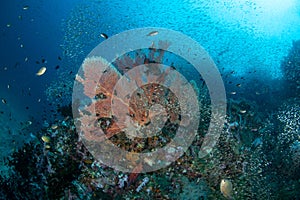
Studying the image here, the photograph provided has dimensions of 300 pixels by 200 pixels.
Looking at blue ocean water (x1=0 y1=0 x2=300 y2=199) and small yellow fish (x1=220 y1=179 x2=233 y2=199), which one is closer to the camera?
small yellow fish (x1=220 y1=179 x2=233 y2=199)

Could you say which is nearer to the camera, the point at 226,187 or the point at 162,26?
the point at 226,187

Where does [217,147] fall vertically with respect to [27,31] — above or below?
above

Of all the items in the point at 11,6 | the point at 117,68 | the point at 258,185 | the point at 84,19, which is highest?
the point at 117,68

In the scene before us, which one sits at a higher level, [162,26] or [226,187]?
[162,26]

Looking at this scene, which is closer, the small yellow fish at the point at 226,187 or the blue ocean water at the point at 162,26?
the small yellow fish at the point at 226,187

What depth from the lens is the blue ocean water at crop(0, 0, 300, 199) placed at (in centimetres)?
1289

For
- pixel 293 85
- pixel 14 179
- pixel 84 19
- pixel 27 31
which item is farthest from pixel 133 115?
pixel 27 31

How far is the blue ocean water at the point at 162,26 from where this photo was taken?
1289cm

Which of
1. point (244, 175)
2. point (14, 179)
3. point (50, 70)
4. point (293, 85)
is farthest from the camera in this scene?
point (50, 70)

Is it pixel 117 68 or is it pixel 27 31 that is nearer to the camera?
pixel 117 68

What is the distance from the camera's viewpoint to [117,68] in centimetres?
518

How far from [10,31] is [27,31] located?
3.04m

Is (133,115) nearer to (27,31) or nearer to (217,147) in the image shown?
(217,147)

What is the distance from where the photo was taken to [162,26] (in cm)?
3997
